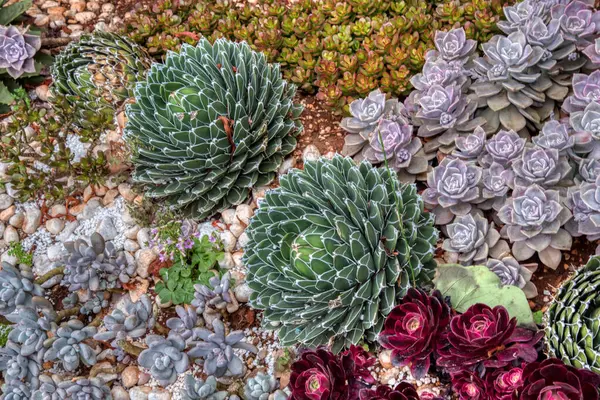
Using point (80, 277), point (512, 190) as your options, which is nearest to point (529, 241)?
point (512, 190)

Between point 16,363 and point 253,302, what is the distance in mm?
982

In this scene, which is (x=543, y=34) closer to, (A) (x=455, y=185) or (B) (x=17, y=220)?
(A) (x=455, y=185)

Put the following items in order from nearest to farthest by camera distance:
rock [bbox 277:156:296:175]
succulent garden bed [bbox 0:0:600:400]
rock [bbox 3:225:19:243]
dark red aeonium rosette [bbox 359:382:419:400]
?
dark red aeonium rosette [bbox 359:382:419:400], succulent garden bed [bbox 0:0:600:400], rock [bbox 277:156:296:175], rock [bbox 3:225:19:243]

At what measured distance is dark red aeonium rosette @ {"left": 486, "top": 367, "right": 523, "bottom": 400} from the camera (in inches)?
75.4

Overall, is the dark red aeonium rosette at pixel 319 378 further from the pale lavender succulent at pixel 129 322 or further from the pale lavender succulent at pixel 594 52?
the pale lavender succulent at pixel 594 52

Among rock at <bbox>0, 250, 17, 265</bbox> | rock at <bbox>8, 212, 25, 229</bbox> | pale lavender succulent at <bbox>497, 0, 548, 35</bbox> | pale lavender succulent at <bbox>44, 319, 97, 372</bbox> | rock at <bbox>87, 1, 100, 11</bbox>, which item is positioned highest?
pale lavender succulent at <bbox>497, 0, 548, 35</bbox>

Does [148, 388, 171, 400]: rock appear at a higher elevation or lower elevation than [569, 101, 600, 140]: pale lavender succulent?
lower

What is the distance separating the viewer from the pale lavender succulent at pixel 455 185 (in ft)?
8.52

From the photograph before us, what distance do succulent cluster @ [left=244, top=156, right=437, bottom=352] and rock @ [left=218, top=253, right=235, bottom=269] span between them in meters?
0.48

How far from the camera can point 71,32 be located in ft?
13.0

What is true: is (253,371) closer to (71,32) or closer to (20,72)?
(20,72)

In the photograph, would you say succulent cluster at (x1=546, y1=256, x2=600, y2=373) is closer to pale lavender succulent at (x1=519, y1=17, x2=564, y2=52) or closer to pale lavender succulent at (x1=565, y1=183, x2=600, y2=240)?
pale lavender succulent at (x1=565, y1=183, x2=600, y2=240)

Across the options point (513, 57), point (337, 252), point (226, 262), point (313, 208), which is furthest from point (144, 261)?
point (513, 57)

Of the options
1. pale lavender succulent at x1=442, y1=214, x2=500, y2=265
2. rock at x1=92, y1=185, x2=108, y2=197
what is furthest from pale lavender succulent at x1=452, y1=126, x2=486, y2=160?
rock at x1=92, y1=185, x2=108, y2=197
